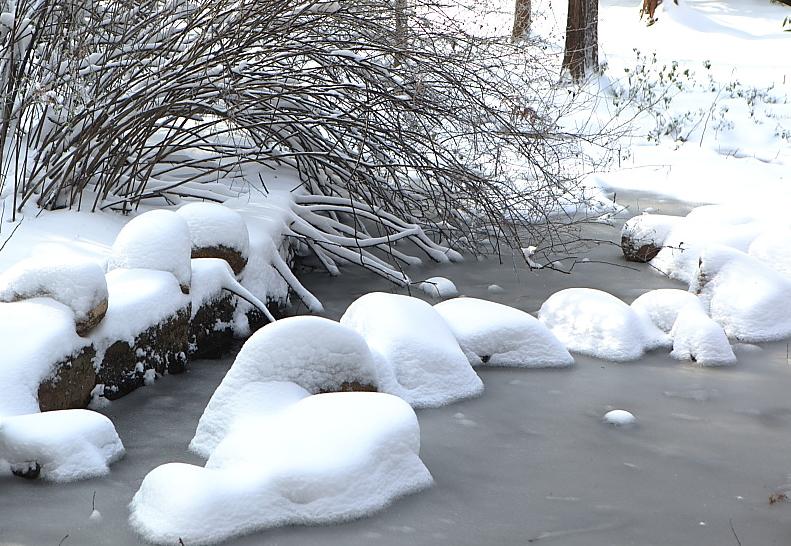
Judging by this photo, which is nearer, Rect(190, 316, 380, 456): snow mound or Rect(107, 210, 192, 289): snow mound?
Rect(190, 316, 380, 456): snow mound

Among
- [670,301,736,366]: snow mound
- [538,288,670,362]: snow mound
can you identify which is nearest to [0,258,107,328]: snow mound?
[538,288,670,362]: snow mound

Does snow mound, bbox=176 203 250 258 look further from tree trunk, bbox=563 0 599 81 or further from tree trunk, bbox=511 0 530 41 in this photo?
tree trunk, bbox=563 0 599 81

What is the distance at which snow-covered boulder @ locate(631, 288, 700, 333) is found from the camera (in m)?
5.38

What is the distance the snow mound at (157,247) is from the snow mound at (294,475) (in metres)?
1.25

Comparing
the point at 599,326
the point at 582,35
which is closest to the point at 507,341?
the point at 599,326

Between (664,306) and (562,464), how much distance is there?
75.9 inches

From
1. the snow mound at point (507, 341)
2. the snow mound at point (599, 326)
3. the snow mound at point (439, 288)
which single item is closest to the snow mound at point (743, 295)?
the snow mound at point (599, 326)

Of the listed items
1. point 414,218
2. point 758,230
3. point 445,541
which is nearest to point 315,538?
point 445,541

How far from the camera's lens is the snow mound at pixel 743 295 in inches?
215

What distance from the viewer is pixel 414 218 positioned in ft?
22.9

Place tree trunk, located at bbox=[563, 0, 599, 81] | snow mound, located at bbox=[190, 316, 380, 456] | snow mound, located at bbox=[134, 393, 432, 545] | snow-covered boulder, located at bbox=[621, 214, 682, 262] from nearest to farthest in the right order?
snow mound, located at bbox=[134, 393, 432, 545]
snow mound, located at bbox=[190, 316, 380, 456]
snow-covered boulder, located at bbox=[621, 214, 682, 262]
tree trunk, located at bbox=[563, 0, 599, 81]

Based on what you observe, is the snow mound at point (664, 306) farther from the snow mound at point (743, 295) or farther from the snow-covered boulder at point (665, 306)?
the snow mound at point (743, 295)

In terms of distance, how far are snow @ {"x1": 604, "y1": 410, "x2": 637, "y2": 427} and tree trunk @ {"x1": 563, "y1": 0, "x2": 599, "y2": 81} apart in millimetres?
8861

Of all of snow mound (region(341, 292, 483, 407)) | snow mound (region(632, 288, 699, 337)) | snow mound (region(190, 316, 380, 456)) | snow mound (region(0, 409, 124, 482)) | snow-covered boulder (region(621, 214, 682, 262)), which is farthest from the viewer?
snow-covered boulder (region(621, 214, 682, 262))
